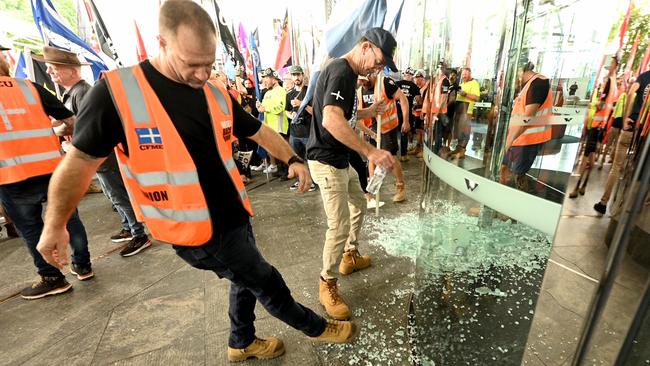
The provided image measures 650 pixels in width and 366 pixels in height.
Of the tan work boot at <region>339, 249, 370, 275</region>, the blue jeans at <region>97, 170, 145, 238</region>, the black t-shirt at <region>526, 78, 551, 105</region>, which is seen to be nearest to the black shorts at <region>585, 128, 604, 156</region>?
the black t-shirt at <region>526, 78, 551, 105</region>

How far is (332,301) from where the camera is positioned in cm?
227

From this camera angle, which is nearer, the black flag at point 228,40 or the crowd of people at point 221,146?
the crowd of people at point 221,146

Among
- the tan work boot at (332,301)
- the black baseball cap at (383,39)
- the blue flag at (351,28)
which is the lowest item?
the tan work boot at (332,301)

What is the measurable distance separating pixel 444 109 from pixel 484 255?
1.26 m

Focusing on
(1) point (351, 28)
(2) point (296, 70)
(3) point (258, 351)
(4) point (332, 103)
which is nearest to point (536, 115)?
(4) point (332, 103)

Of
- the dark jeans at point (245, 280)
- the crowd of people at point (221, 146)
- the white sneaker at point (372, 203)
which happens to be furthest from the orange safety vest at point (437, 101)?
the white sneaker at point (372, 203)

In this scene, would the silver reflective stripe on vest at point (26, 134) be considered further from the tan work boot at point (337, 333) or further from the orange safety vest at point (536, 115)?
the orange safety vest at point (536, 115)

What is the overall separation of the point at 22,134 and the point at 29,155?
180 millimetres

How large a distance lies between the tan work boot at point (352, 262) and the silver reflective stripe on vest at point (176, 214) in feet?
5.57

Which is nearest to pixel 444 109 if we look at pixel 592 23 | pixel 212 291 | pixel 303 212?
pixel 592 23

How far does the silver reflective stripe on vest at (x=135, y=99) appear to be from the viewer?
121 cm

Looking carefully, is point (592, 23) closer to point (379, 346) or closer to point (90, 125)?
point (90, 125)

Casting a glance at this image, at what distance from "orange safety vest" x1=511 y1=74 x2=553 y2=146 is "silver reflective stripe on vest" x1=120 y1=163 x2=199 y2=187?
4.09 ft

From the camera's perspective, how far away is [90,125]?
1.18m
